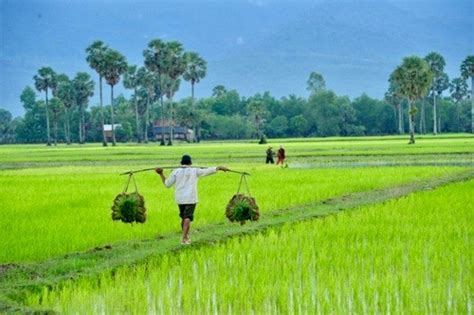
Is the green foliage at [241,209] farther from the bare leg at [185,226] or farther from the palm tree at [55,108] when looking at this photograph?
the palm tree at [55,108]

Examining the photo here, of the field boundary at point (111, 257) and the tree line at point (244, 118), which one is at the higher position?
the tree line at point (244, 118)

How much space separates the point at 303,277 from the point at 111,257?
3638 millimetres

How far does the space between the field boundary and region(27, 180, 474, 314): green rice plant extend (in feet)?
1.02

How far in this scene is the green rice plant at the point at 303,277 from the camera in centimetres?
941

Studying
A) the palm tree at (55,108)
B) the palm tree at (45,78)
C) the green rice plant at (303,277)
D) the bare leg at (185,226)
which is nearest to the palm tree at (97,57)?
the palm tree at (45,78)

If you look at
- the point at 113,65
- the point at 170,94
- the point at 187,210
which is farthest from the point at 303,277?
the point at 170,94

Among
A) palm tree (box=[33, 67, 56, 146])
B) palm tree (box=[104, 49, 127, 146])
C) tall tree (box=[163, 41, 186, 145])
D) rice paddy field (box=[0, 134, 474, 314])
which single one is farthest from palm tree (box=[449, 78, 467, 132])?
rice paddy field (box=[0, 134, 474, 314])

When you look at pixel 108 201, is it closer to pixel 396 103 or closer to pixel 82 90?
pixel 396 103

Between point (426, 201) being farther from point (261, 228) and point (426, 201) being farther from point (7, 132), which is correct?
point (7, 132)

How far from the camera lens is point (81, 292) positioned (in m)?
10.0

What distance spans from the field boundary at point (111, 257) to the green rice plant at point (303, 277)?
31 cm

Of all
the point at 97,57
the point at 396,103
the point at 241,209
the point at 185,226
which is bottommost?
the point at 185,226

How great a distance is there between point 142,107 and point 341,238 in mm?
152897

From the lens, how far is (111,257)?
12.9 metres
